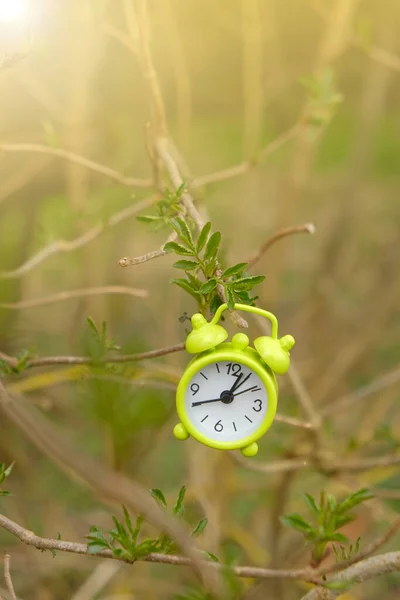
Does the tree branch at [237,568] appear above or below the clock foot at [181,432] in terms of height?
below

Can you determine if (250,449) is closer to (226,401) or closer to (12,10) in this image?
(226,401)

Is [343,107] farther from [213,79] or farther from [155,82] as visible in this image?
[155,82]

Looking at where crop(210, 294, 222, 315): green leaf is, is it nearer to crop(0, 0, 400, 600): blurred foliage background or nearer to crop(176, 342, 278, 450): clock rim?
crop(176, 342, 278, 450): clock rim

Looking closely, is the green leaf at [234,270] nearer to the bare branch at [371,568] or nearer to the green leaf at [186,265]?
the green leaf at [186,265]

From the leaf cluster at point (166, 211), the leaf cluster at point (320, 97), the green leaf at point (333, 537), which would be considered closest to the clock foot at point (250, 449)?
the green leaf at point (333, 537)

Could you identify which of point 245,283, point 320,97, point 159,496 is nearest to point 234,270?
point 245,283

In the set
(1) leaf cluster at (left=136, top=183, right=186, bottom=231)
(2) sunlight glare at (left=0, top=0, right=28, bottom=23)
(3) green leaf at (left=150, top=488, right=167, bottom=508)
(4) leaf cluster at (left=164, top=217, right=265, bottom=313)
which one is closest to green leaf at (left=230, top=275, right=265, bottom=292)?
(4) leaf cluster at (left=164, top=217, right=265, bottom=313)
